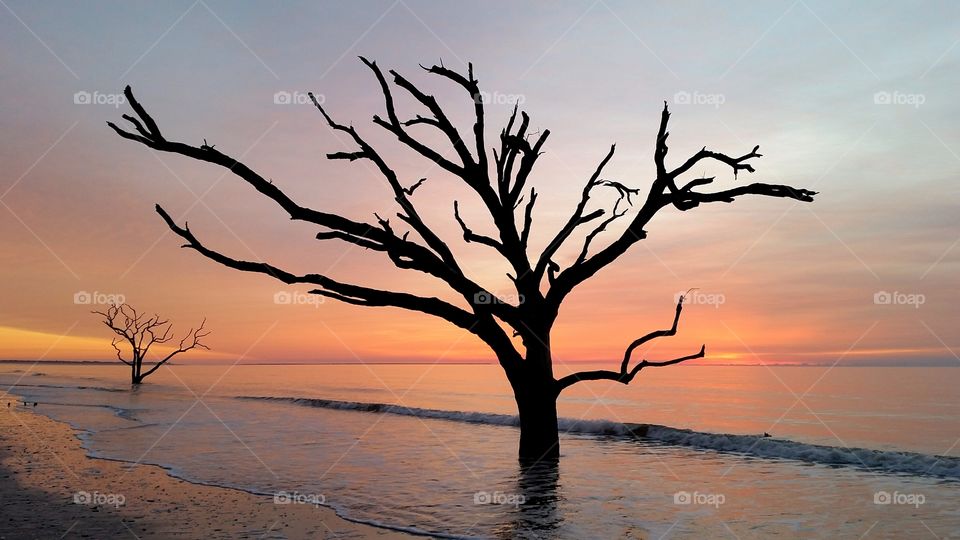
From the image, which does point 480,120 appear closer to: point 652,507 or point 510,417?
point 652,507

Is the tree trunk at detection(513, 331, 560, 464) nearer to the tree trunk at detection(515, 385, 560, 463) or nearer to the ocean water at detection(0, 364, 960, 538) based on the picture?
the tree trunk at detection(515, 385, 560, 463)

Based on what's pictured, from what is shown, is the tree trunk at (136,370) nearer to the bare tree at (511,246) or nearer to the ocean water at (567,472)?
the ocean water at (567,472)

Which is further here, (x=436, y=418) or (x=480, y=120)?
(x=436, y=418)

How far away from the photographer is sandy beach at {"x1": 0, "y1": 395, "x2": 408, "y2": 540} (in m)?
7.48

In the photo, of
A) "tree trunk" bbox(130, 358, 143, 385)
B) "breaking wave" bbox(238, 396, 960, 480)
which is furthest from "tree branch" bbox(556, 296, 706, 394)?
"tree trunk" bbox(130, 358, 143, 385)

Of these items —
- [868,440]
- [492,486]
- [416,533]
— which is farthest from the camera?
[868,440]

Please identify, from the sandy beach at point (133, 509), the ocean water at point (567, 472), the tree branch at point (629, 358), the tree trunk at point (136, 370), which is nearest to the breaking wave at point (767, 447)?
the ocean water at point (567, 472)

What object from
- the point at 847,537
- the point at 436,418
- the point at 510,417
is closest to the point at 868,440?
the point at 510,417

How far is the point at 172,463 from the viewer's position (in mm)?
13531

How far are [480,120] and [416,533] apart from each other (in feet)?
21.9

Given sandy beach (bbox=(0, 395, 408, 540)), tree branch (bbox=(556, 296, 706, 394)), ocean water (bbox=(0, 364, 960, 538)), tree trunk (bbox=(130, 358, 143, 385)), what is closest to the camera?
sandy beach (bbox=(0, 395, 408, 540))

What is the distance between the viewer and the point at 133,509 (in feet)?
28.5

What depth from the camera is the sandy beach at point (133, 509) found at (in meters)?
7.48

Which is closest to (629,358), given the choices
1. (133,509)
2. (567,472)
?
(567,472)
